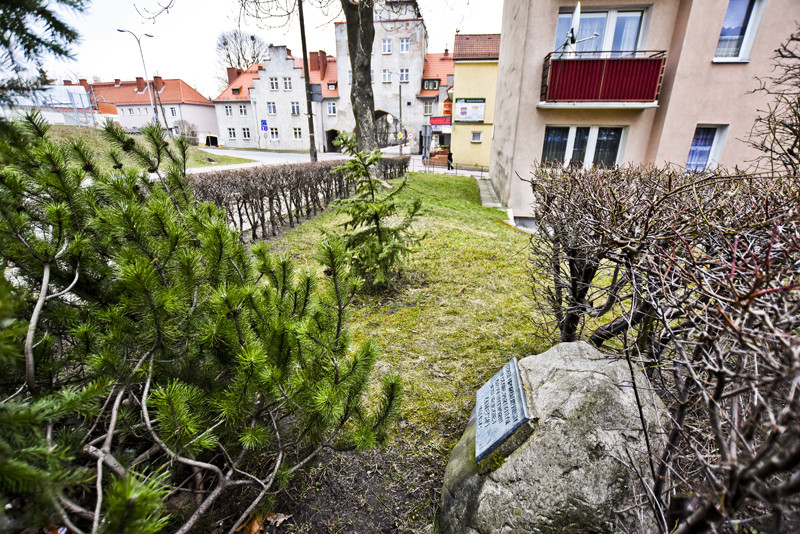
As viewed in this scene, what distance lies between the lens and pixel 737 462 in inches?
30.5

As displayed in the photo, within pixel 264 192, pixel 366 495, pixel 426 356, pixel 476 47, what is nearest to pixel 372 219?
pixel 426 356

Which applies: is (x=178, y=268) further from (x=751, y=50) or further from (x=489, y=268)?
(x=751, y=50)

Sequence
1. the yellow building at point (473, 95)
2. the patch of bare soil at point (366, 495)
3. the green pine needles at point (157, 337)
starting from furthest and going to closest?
the yellow building at point (473, 95) < the patch of bare soil at point (366, 495) < the green pine needles at point (157, 337)

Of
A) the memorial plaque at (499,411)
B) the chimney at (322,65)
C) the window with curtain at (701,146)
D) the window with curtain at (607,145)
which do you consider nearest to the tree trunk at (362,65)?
the window with curtain at (607,145)

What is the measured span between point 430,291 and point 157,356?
3.62m

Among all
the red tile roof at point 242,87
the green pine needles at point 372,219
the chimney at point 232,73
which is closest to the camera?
the green pine needles at point 372,219

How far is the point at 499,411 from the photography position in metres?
2.05

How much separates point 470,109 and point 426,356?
2480 centimetres

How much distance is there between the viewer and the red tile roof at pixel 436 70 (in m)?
36.2

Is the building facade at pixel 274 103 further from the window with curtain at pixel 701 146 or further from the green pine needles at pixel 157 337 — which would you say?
the green pine needles at pixel 157 337

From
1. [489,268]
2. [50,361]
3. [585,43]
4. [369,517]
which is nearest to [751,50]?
[585,43]

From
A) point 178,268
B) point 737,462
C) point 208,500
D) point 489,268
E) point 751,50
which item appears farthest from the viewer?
point 751,50

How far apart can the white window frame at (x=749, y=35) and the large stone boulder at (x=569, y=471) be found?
11.5 metres

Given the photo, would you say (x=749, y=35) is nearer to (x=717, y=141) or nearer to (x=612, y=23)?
(x=717, y=141)
